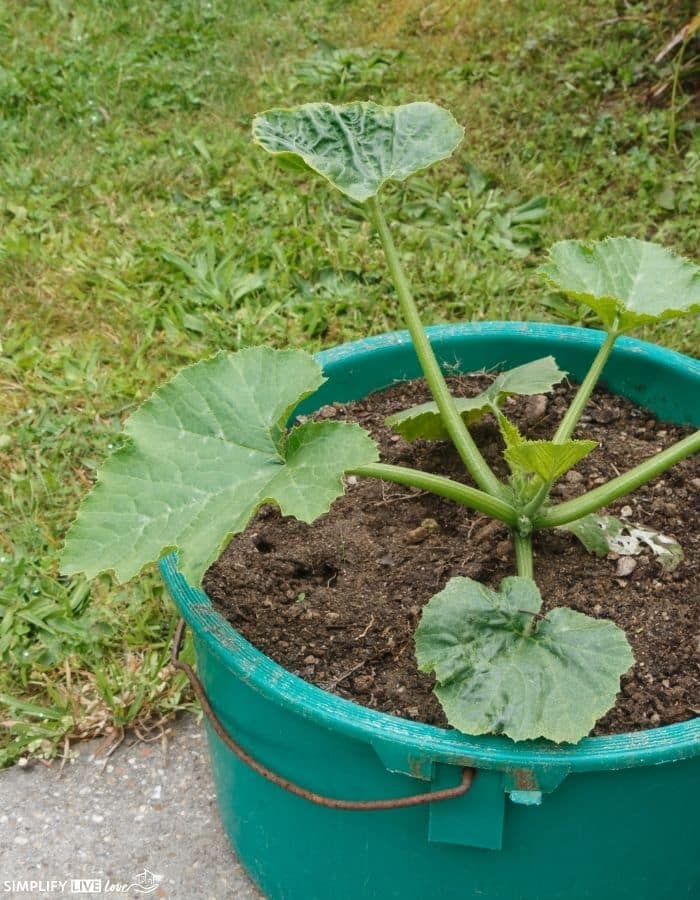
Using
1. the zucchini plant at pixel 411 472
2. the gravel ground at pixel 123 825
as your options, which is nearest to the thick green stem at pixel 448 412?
the zucchini plant at pixel 411 472

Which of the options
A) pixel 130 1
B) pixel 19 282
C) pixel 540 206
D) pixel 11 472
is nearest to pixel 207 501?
pixel 11 472

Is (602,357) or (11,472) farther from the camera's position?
(11,472)

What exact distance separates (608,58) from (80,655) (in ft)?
9.96

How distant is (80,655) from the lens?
268cm

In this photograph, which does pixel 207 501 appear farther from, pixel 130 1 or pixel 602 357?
pixel 130 1

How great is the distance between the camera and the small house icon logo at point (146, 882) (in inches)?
91.0

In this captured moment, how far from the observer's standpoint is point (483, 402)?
7.00 ft

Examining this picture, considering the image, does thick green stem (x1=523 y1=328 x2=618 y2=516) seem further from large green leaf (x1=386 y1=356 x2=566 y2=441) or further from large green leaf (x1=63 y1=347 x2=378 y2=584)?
large green leaf (x1=63 y1=347 x2=378 y2=584)

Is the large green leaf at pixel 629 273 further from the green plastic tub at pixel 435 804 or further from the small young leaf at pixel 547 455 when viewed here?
the green plastic tub at pixel 435 804

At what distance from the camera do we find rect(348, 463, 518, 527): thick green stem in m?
1.89

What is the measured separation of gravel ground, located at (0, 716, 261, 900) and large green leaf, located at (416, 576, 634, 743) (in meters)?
0.90

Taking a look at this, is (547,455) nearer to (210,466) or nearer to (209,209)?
(210,466)

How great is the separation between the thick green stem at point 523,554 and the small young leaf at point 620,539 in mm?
131

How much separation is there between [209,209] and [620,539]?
240 centimetres
